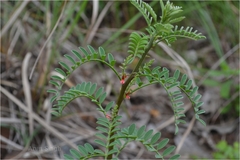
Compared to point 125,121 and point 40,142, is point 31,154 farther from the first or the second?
point 125,121

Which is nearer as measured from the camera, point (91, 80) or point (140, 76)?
point (140, 76)

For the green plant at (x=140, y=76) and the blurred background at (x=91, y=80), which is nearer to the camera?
the green plant at (x=140, y=76)

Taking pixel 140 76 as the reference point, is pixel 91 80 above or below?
below

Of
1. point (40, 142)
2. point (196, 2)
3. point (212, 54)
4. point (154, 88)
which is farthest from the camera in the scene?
point (212, 54)

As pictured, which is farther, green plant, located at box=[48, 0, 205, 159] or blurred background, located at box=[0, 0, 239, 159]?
blurred background, located at box=[0, 0, 239, 159]

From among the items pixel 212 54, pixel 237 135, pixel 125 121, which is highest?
pixel 212 54

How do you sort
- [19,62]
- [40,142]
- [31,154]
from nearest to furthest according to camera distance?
[31,154]
[40,142]
[19,62]

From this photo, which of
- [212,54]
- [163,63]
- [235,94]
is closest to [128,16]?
[163,63]

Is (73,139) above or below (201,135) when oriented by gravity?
above
